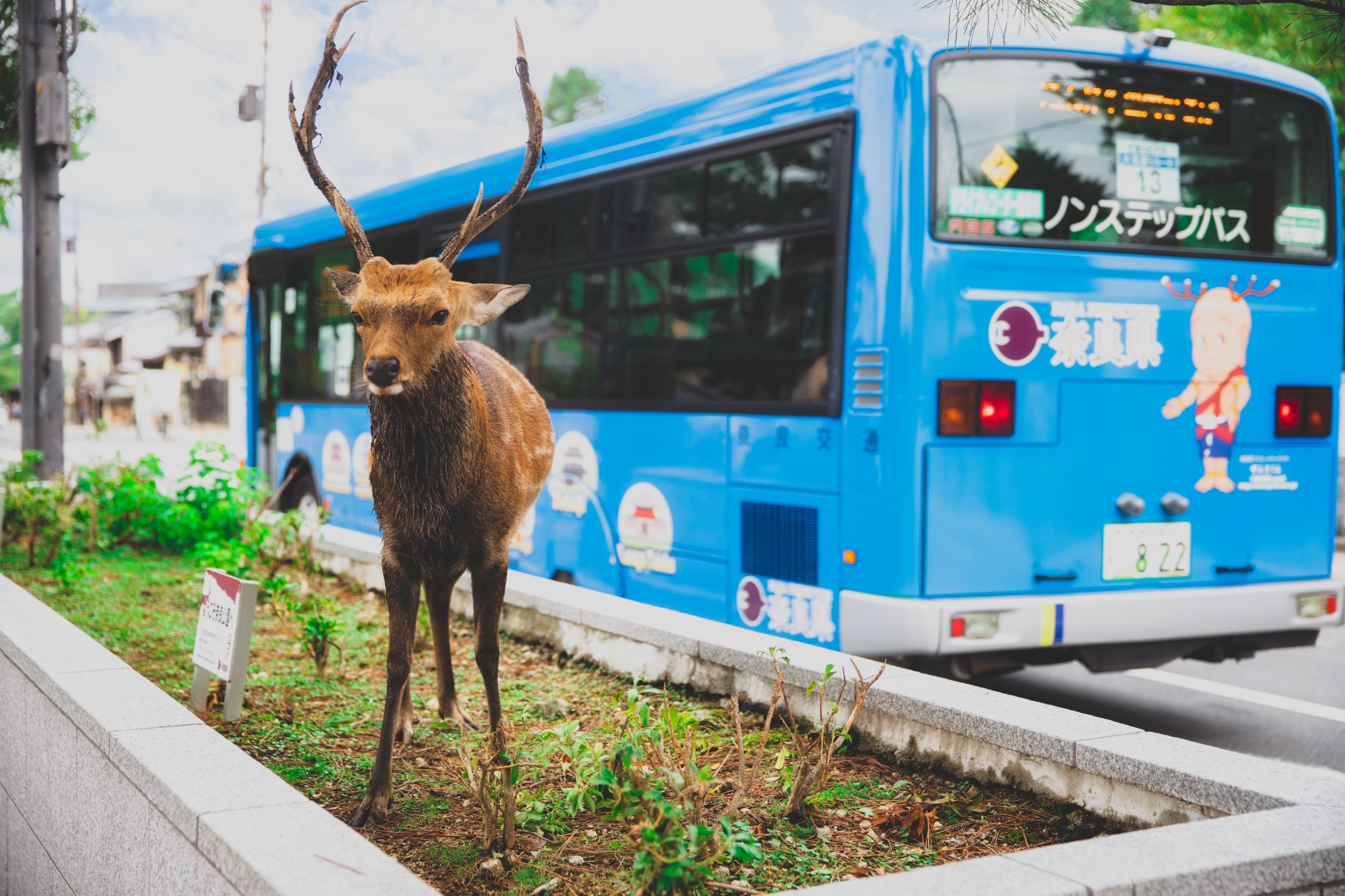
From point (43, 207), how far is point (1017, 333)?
27.3 ft

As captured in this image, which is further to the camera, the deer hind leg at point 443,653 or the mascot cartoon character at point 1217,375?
the mascot cartoon character at point 1217,375

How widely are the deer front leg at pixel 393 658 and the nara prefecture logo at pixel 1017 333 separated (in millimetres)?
3133

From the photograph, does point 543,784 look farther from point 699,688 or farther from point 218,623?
point 218,623

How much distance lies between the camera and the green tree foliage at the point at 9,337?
78.9 meters

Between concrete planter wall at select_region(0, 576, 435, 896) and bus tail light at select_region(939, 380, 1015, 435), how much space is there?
11.4ft

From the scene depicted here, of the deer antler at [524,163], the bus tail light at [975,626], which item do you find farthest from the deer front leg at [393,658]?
the bus tail light at [975,626]

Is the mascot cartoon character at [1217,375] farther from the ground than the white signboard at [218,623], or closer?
farther from the ground

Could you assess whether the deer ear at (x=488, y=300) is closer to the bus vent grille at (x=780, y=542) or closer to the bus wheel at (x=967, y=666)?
the bus vent grille at (x=780, y=542)

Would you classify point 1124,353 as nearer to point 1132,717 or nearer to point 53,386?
point 1132,717

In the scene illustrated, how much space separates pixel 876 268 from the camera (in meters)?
5.21

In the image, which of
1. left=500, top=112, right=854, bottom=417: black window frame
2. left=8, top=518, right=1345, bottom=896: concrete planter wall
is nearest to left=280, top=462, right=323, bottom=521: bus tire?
left=500, top=112, right=854, bottom=417: black window frame

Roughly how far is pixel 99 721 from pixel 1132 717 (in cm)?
519

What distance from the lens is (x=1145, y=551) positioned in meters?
5.64

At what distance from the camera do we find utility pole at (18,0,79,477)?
30.5 ft
